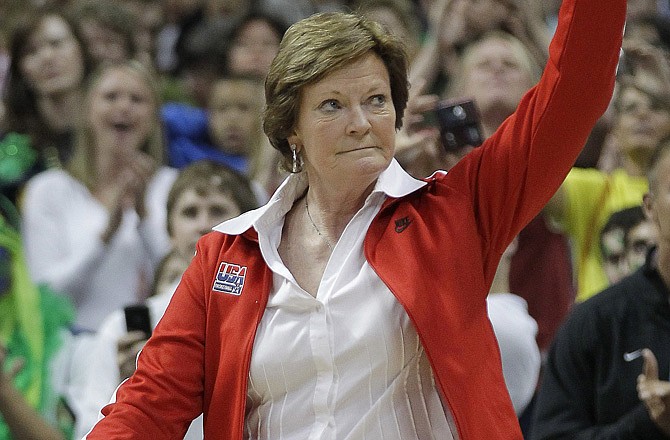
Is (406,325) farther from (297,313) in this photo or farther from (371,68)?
(371,68)

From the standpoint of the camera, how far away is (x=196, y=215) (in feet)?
Answer: 14.9

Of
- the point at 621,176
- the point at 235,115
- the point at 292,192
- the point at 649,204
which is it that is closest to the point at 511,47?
the point at 621,176

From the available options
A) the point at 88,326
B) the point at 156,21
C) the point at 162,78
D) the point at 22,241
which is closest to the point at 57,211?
the point at 22,241

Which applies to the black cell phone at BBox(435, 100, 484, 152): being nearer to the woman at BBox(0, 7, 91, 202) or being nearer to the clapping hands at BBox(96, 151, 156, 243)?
the clapping hands at BBox(96, 151, 156, 243)

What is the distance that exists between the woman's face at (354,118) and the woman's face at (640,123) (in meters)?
2.75

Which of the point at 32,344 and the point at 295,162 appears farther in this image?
the point at 32,344

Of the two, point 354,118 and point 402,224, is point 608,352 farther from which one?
point 354,118

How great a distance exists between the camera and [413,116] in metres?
3.67

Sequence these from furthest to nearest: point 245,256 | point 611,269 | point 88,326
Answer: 1. point 88,326
2. point 611,269
3. point 245,256

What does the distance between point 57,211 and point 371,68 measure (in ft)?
10.1

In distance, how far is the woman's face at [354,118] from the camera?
7.83 feet

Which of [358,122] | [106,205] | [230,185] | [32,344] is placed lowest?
[32,344]

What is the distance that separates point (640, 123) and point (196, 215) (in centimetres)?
182

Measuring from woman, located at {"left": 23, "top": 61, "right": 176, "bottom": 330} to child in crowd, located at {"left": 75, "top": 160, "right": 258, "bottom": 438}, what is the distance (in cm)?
46
